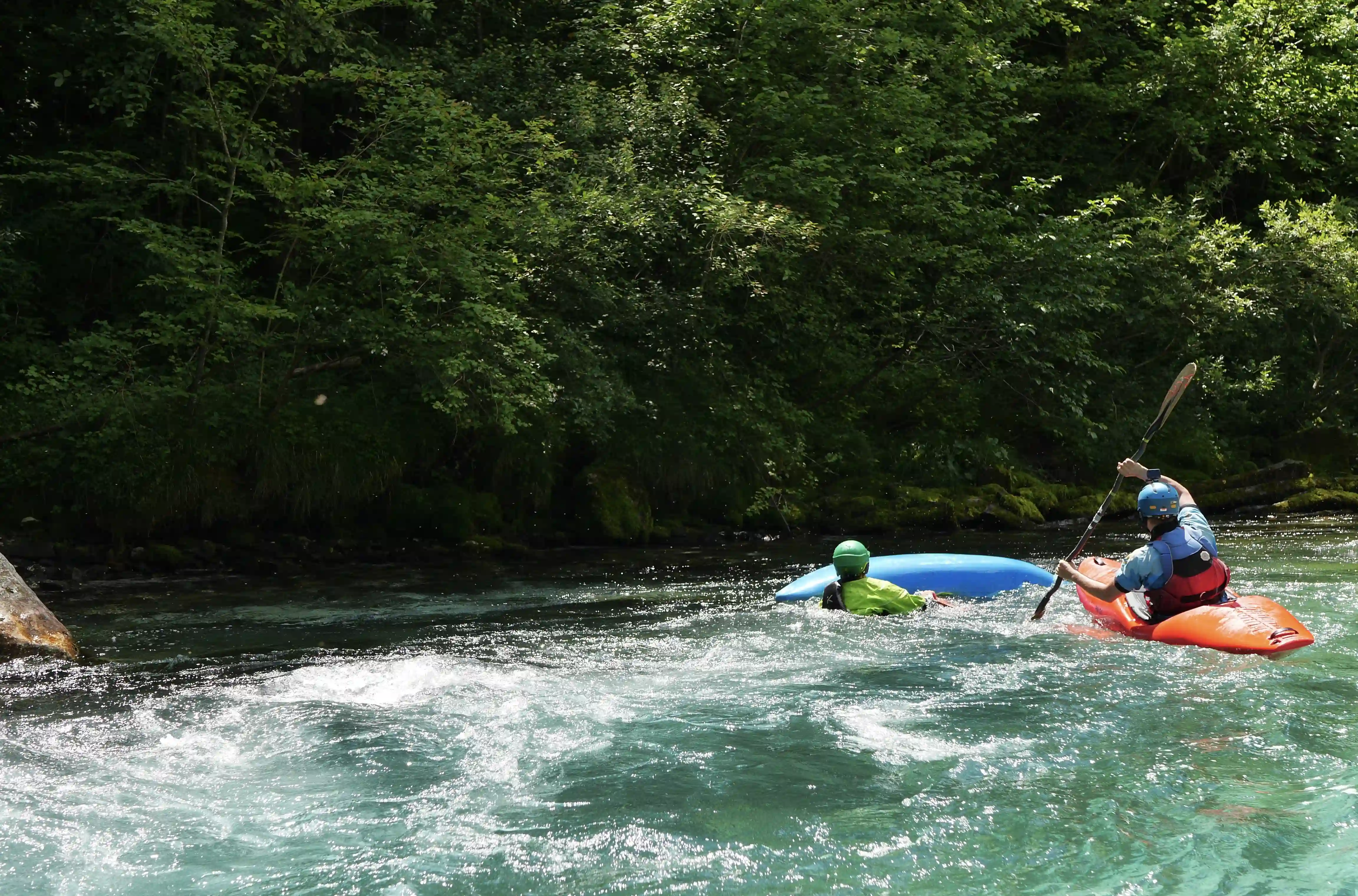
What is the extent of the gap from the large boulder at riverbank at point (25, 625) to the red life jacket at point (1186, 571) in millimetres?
6227

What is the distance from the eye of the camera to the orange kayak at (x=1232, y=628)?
6344 millimetres

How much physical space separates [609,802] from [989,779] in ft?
4.54

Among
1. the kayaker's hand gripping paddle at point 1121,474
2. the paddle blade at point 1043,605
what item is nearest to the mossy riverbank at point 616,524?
the kayaker's hand gripping paddle at point 1121,474

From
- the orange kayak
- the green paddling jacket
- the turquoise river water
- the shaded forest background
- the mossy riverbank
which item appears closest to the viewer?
the turquoise river water

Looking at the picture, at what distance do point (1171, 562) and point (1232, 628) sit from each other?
51 cm

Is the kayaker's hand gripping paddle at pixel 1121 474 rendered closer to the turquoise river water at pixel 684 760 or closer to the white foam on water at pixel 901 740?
the turquoise river water at pixel 684 760

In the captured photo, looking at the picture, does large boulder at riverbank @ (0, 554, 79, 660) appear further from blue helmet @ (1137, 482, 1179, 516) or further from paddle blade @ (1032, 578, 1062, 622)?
blue helmet @ (1137, 482, 1179, 516)

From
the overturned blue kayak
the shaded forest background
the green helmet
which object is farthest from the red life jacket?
the shaded forest background

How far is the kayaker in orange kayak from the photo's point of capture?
22.2ft

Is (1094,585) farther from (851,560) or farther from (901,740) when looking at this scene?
(901,740)

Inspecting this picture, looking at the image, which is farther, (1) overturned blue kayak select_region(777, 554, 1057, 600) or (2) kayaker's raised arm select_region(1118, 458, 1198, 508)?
(1) overturned blue kayak select_region(777, 554, 1057, 600)

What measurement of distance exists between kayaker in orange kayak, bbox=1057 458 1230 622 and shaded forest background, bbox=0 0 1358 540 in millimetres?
5211

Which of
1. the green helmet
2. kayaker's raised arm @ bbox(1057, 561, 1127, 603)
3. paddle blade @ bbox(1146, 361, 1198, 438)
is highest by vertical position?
paddle blade @ bbox(1146, 361, 1198, 438)

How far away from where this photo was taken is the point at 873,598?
7.56 meters
